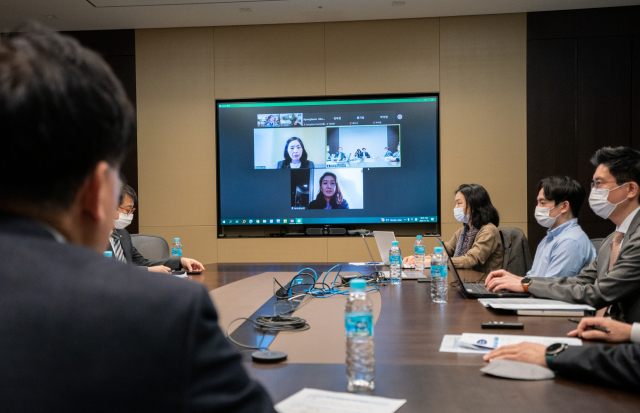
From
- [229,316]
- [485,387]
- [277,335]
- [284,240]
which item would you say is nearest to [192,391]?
[485,387]

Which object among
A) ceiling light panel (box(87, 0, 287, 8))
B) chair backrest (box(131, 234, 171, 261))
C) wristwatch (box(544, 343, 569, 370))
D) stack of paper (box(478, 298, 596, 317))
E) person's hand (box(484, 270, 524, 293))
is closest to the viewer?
wristwatch (box(544, 343, 569, 370))

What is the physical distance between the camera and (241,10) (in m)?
4.76

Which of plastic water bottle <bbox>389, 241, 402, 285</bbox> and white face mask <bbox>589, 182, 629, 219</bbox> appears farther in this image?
plastic water bottle <bbox>389, 241, 402, 285</bbox>

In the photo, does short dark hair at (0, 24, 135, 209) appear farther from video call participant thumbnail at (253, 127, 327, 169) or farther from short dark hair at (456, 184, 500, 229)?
video call participant thumbnail at (253, 127, 327, 169)

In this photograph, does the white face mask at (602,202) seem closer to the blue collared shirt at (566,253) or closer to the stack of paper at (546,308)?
the blue collared shirt at (566,253)

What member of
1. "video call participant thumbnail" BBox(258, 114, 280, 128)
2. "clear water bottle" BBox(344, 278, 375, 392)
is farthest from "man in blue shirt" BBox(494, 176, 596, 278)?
"video call participant thumbnail" BBox(258, 114, 280, 128)

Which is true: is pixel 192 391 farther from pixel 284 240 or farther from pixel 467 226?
pixel 284 240

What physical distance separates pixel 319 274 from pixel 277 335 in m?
1.53

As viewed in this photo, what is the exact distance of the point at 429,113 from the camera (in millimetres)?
5043

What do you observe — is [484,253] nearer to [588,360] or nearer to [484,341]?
[484,341]

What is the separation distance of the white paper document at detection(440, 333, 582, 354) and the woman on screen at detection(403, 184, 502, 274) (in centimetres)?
204

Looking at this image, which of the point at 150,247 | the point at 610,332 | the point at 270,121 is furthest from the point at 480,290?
the point at 270,121

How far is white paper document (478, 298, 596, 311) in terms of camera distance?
5.72ft

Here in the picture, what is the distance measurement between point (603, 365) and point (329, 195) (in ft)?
13.5
